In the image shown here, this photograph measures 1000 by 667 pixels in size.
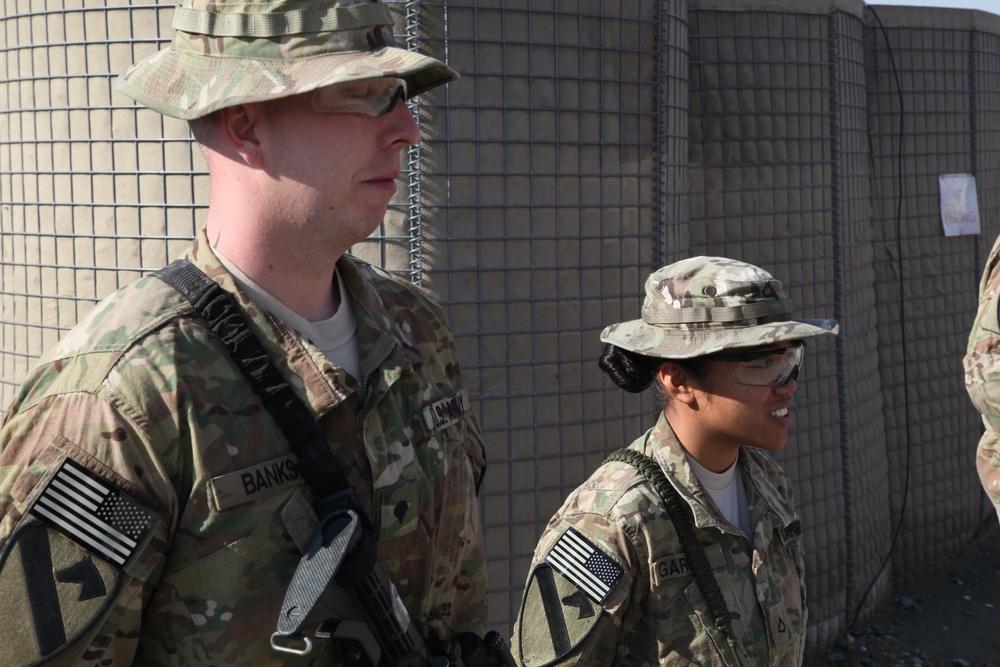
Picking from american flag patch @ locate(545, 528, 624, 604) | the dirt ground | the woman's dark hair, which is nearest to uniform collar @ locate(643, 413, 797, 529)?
the woman's dark hair

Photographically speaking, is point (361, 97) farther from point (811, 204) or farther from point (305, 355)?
point (811, 204)

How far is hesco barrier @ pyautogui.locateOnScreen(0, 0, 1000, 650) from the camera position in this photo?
3.59m

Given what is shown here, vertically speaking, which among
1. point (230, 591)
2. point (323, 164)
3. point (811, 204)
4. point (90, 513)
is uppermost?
point (811, 204)

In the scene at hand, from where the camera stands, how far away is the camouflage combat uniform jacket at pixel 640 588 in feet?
7.40

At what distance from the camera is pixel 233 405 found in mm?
1478

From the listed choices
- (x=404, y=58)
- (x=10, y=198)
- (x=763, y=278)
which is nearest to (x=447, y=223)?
(x=763, y=278)

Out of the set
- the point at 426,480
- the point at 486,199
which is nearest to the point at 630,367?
the point at 426,480

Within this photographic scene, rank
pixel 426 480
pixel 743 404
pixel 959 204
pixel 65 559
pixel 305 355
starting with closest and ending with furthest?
pixel 65 559 < pixel 305 355 < pixel 426 480 < pixel 743 404 < pixel 959 204

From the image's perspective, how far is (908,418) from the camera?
6078 millimetres

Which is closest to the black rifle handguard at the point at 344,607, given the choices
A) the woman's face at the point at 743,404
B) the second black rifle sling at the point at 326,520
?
the second black rifle sling at the point at 326,520

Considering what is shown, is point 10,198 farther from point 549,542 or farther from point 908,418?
point 908,418

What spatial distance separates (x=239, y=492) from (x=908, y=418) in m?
5.35

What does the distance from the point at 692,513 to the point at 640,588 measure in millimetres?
204

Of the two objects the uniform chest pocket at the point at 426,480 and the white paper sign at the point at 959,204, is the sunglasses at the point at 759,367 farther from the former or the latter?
the white paper sign at the point at 959,204
